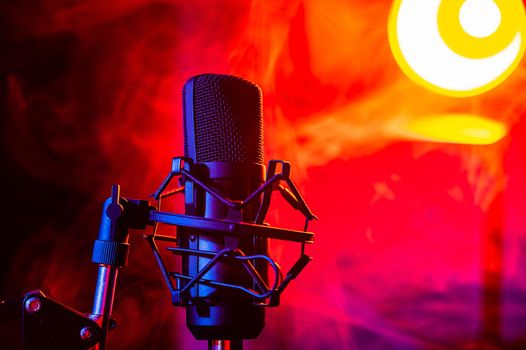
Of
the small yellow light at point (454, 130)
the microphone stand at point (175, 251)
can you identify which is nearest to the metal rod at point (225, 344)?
the microphone stand at point (175, 251)

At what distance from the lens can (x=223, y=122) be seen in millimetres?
1037

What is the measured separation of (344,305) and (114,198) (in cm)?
127

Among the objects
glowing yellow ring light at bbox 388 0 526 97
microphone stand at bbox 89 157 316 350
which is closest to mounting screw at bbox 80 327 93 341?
microphone stand at bbox 89 157 316 350

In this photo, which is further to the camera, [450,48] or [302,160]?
[450,48]

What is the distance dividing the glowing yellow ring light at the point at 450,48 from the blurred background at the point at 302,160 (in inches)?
2.1

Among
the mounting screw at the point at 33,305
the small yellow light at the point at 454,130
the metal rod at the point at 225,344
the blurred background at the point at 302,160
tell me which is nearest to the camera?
the mounting screw at the point at 33,305

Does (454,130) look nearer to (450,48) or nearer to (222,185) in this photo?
(450,48)

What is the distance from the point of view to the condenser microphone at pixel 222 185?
0.95 meters

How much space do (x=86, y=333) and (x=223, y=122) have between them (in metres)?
0.46

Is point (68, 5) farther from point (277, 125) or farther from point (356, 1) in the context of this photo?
point (356, 1)

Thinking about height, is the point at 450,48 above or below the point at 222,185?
above

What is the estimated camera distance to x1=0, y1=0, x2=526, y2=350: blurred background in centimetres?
154

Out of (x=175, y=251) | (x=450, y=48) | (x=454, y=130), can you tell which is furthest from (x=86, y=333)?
(x=450, y=48)

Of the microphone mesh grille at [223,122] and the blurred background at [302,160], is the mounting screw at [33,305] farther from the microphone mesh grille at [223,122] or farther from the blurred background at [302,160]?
the blurred background at [302,160]
